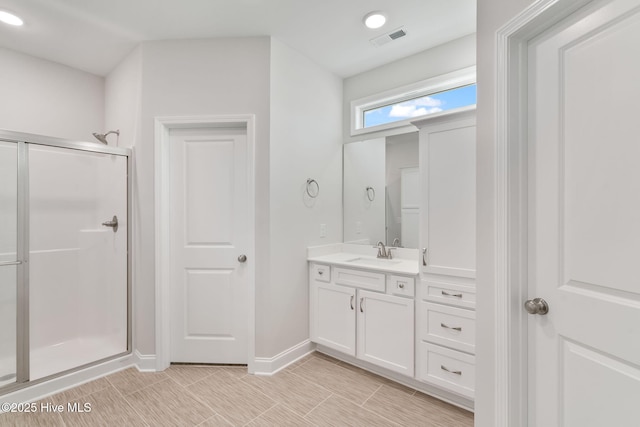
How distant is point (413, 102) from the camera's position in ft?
8.98

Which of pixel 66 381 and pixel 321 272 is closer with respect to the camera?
pixel 66 381

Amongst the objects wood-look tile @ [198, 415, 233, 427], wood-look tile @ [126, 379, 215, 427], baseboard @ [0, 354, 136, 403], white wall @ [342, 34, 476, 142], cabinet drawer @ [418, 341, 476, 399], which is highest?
white wall @ [342, 34, 476, 142]

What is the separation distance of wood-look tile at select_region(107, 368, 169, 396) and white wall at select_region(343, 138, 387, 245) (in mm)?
2019

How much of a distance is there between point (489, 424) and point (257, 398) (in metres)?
1.47

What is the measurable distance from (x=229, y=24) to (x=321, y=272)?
2126 mm

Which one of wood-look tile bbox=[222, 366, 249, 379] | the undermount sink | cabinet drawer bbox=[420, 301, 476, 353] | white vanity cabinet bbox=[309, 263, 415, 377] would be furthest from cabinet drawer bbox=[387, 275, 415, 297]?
wood-look tile bbox=[222, 366, 249, 379]

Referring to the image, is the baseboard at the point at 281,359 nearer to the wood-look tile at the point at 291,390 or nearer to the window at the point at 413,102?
the wood-look tile at the point at 291,390

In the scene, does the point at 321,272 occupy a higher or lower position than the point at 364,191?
lower

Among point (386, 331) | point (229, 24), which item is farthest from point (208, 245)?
point (229, 24)

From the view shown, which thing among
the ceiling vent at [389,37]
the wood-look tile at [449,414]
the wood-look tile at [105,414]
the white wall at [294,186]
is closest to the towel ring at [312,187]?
the white wall at [294,186]

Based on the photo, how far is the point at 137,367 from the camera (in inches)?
96.1

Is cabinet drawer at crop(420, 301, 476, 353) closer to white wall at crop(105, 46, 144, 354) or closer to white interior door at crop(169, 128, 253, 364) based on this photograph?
white interior door at crop(169, 128, 253, 364)

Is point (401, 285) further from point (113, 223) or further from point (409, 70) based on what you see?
point (113, 223)

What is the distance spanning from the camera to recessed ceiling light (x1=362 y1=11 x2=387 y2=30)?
2.13m
